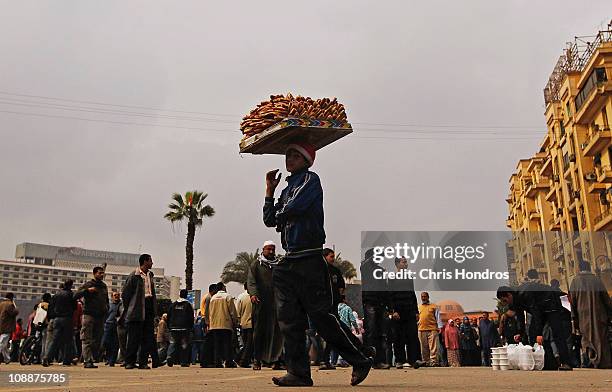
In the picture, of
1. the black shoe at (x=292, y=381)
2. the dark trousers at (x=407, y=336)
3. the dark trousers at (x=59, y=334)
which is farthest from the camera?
the dark trousers at (x=59, y=334)

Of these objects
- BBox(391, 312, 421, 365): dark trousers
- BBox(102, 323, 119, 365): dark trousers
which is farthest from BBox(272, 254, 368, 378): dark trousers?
BBox(102, 323, 119, 365): dark trousers

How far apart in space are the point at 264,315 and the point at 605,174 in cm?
3944

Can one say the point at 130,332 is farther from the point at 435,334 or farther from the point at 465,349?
the point at 465,349

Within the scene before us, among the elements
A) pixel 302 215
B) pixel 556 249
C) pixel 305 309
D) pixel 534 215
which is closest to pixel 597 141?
pixel 556 249

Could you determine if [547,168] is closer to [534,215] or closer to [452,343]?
[534,215]

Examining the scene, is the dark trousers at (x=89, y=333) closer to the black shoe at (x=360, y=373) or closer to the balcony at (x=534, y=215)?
the black shoe at (x=360, y=373)

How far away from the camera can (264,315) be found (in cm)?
1038

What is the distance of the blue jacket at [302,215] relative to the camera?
4930 mm

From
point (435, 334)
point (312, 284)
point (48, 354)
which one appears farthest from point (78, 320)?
point (312, 284)

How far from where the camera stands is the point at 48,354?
11.8 meters

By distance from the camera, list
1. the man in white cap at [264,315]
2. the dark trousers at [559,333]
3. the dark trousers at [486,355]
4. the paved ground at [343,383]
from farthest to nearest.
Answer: the dark trousers at [486,355]
the man in white cap at [264,315]
the dark trousers at [559,333]
the paved ground at [343,383]

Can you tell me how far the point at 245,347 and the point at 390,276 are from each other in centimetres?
398

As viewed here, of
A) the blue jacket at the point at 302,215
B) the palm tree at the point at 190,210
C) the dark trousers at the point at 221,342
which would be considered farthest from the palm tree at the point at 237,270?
the blue jacket at the point at 302,215

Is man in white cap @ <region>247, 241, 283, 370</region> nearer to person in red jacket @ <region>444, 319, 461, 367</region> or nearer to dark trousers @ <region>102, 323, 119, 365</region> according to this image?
dark trousers @ <region>102, 323, 119, 365</region>
